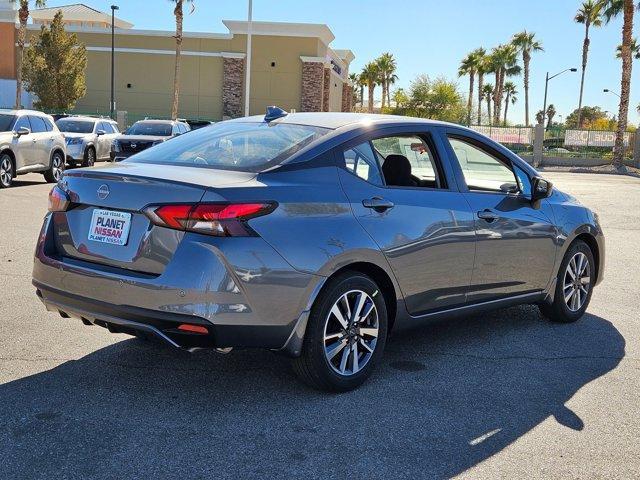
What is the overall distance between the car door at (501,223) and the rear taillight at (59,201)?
263 cm

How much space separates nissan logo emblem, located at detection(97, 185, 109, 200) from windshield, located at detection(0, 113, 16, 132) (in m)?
13.6

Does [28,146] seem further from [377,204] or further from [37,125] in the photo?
[377,204]

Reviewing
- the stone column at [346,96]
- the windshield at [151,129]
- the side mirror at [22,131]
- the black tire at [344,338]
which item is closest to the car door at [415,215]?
the black tire at [344,338]

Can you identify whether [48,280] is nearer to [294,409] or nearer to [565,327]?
[294,409]

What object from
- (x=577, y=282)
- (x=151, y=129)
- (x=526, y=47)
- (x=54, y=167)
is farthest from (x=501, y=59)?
(x=577, y=282)

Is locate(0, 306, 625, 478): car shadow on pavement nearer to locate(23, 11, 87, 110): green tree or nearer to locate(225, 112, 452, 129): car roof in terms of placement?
locate(225, 112, 452, 129): car roof

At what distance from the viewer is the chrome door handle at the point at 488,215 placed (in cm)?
538

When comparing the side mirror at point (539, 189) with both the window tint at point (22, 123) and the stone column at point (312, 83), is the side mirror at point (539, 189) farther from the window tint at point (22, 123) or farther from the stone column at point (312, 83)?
the stone column at point (312, 83)

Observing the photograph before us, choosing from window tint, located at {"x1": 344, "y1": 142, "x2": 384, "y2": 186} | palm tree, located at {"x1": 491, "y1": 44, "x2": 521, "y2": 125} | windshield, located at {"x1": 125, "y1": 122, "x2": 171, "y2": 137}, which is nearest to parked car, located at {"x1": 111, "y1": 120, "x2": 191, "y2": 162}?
windshield, located at {"x1": 125, "y1": 122, "x2": 171, "y2": 137}

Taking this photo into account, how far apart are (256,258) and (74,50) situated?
49856 mm

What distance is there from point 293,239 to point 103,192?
1.12 metres

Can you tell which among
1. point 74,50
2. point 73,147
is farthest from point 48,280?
point 74,50

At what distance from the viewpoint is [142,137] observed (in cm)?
2252

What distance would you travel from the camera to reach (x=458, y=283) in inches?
207
